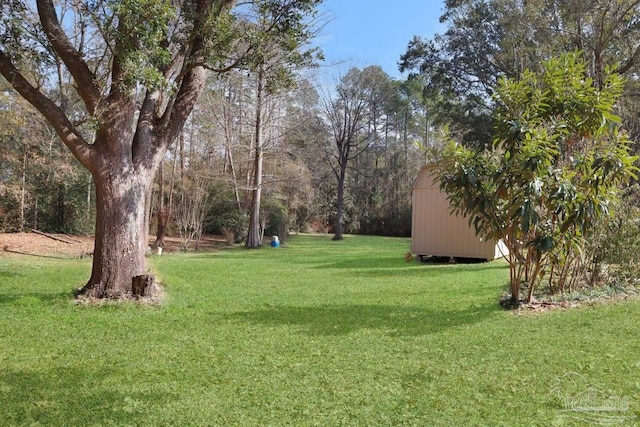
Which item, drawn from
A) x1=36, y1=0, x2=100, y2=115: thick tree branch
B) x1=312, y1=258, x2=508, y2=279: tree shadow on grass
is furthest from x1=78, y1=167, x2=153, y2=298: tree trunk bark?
x1=312, y1=258, x2=508, y2=279: tree shadow on grass

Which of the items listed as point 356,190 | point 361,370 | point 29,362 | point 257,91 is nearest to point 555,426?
point 361,370

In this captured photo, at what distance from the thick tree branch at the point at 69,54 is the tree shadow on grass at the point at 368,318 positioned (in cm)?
357

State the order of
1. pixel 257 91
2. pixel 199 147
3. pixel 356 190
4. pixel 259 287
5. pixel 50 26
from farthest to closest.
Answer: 1. pixel 356 190
2. pixel 199 147
3. pixel 257 91
4. pixel 259 287
5. pixel 50 26

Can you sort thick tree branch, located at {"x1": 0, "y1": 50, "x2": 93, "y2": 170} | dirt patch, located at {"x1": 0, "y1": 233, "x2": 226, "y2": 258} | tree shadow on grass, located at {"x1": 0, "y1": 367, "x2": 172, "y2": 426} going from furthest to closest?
dirt patch, located at {"x1": 0, "y1": 233, "x2": 226, "y2": 258} < thick tree branch, located at {"x1": 0, "y1": 50, "x2": 93, "y2": 170} < tree shadow on grass, located at {"x1": 0, "y1": 367, "x2": 172, "y2": 426}

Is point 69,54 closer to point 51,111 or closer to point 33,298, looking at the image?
point 51,111

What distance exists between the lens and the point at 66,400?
115 inches

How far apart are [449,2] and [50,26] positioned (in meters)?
16.3

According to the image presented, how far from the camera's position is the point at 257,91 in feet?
57.0

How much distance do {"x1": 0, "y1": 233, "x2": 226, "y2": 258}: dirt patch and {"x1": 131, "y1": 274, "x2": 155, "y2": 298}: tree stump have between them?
7221 mm

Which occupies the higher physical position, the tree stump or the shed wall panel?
the shed wall panel

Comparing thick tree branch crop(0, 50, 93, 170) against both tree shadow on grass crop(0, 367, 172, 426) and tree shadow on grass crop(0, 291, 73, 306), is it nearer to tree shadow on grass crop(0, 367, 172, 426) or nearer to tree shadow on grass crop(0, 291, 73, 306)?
tree shadow on grass crop(0, 291, 73, 306)

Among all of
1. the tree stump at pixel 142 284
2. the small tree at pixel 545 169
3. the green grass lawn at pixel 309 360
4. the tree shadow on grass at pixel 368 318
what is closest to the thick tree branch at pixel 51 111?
the tree stump at pixel 142 284

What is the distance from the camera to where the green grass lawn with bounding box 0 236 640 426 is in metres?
2.75

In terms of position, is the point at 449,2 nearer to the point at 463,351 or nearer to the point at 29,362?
the point at 463,351
